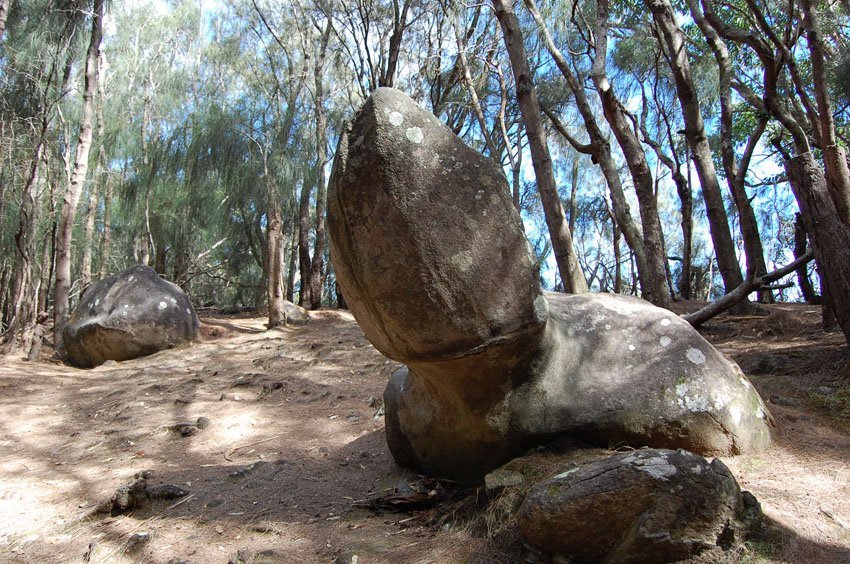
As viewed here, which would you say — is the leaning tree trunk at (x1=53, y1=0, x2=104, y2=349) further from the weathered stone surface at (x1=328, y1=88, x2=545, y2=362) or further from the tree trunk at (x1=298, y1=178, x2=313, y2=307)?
the weathered stone surface at (x1=328, y1=88, x2=545, y2=362)

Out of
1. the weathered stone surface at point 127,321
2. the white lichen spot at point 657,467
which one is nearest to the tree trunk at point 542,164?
the white lichen spot at point 657,467

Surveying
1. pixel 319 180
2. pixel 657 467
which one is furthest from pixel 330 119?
pixel 657 467

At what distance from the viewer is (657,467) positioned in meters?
2.13

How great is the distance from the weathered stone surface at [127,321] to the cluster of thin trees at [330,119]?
26.8 inches

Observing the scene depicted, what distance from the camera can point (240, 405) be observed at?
5523 millimetres

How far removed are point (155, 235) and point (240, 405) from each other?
30.3 feet

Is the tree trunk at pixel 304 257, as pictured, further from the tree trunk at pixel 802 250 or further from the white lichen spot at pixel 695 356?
the white lichen spot at pixel 695 356

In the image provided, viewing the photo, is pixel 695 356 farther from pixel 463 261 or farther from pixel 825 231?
pixel 825 231

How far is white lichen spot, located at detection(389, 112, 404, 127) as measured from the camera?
262 centimetres

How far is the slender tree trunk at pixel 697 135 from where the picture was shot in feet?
20.6

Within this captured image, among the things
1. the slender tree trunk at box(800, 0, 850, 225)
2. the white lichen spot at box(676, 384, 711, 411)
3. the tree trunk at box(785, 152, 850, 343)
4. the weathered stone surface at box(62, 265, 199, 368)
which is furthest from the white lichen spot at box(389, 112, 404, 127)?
the weathered stone surface at box(62, 265, 199, 368)

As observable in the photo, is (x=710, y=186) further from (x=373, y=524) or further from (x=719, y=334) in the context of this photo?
(x=373, y=524)

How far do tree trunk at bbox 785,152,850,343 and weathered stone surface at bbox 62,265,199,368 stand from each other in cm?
782

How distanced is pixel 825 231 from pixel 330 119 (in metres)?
11.5
